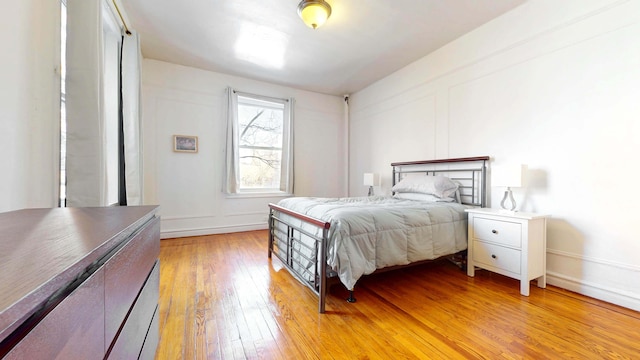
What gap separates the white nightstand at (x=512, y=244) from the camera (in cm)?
214

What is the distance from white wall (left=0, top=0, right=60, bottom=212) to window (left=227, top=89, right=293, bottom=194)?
8.80 feet

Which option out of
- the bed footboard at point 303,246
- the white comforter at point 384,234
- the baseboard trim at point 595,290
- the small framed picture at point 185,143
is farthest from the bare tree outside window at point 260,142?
the baseboard trim at point 595,290

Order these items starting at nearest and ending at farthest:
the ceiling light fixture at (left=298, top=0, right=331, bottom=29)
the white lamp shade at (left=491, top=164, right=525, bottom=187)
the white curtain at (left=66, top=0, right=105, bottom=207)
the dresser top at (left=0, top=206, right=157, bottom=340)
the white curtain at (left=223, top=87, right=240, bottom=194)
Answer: the dresser top at (left=0, top=206, right=157, bottom=340), the white curtain at (left=66, top=0, right=105, bottom=207), the white lamp shade at (left=491, top=164, right=525, bottom=187), the ceiling light fixture at (left=298, top=0, right=331, bottom=29), the white curtain at (left=223, top=87, right=240, bottom=194)

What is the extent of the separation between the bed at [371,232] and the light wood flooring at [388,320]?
225 mm

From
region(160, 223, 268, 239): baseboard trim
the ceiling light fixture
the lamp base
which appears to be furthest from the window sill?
the lamp base

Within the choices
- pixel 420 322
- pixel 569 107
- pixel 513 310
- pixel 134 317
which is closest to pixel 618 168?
pixel 569 107

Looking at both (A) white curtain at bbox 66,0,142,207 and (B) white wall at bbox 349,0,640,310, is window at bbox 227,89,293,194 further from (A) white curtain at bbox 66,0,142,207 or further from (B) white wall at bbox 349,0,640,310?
(B) white wall at bbox 349,0,640,310

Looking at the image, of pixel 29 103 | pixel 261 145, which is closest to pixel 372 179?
pixel 261 145

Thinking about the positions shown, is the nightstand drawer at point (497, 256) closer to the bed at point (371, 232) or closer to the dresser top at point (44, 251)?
the bed at point (371, 232)

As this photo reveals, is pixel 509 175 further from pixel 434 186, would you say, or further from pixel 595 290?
pixel 595 290

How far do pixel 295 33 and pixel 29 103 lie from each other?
246cm

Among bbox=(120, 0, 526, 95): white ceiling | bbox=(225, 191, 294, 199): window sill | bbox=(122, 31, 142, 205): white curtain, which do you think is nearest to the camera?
bbox=(120, 0, 526, 95): white ceiling

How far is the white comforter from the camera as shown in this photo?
1.88 metres

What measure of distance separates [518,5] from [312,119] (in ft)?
11.0
